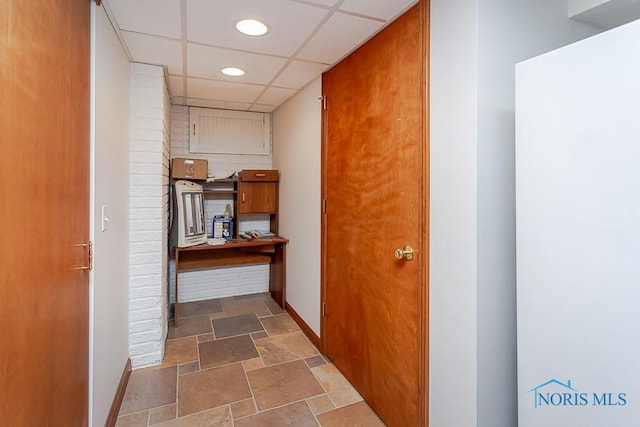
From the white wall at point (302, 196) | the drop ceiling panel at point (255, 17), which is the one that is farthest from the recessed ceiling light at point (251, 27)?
A: the white wall at point (302, 196)

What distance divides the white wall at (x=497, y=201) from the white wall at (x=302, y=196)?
5.09ft

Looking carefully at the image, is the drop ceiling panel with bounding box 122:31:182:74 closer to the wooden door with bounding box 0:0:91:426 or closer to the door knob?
the wooden door with bounding box 0:0:91:426

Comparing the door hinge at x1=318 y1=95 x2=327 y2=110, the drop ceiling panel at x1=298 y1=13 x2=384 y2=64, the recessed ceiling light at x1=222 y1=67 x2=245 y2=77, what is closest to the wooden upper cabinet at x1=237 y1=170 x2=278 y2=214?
the recessed ceiling light at x1=222 y1=67 x2=245 y2=77

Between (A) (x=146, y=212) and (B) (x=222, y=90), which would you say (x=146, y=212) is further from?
(B) (x=222, y=90)

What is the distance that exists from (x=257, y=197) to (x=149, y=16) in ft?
7.29

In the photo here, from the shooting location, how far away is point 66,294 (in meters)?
1.20

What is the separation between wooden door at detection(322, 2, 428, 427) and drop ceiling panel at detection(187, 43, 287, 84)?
48 cm

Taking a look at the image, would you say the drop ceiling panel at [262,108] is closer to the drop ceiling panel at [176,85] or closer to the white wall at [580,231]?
the drop ceiling panel at [176,85]

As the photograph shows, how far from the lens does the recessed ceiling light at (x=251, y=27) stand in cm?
178

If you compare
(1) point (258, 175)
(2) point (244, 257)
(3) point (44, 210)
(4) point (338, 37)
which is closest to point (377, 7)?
(4) point (338, 37)

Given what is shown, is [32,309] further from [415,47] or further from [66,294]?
[415,47]

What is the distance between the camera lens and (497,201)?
1290 mm

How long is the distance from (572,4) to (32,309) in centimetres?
238

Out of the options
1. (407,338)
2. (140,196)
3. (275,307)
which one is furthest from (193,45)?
(275,307)
